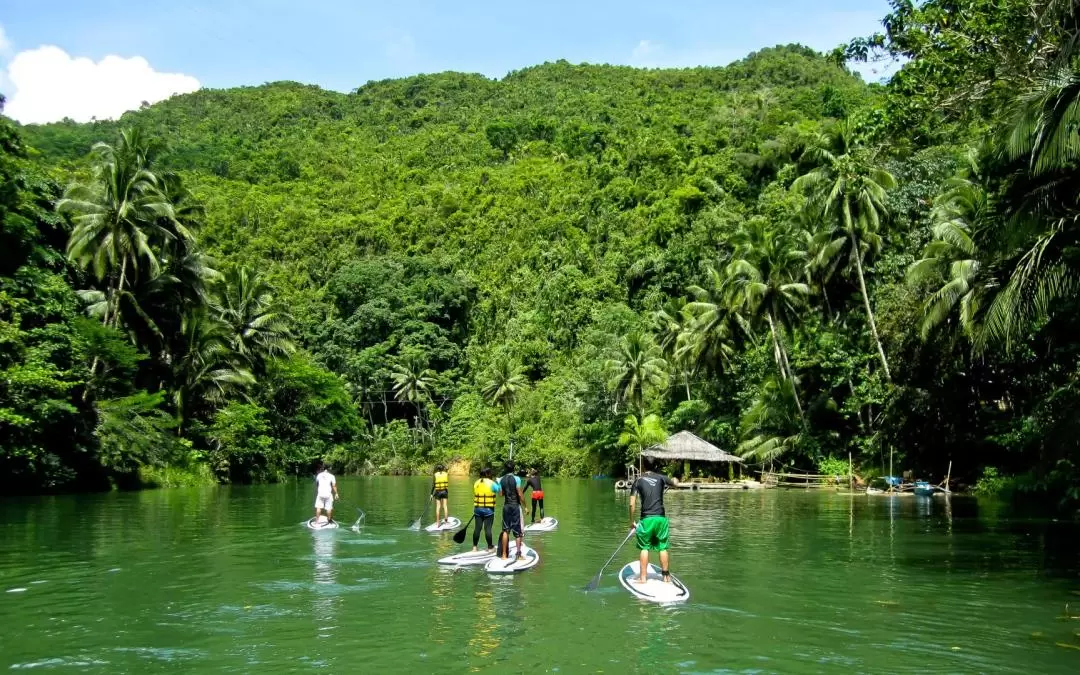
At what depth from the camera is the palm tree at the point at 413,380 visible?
279ft

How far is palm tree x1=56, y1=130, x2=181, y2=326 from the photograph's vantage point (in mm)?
39281

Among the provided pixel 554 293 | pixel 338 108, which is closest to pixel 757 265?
pixel 554 293

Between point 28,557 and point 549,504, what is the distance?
20064 millimetres

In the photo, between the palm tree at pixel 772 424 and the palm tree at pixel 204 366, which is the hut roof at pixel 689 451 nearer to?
the palm tree at pixel 772 424

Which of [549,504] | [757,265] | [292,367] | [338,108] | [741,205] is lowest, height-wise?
[549,504]

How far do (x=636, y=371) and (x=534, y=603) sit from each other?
46.9m

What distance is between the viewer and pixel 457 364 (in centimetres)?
9238

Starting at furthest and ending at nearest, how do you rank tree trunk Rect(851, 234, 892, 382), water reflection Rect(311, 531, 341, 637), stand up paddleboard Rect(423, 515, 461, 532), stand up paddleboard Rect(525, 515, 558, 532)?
tree trunk Rect(851, 234, 892, 382)
stand up paddleboard Rect(525, 515, 558, 532)
stand up paddleboard Rect(423, 515, 461, 532)
water reflection Rect(311, 531, 341, 637)

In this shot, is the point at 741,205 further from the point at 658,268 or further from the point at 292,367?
the point at 292,367

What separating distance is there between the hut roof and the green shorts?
3561cm

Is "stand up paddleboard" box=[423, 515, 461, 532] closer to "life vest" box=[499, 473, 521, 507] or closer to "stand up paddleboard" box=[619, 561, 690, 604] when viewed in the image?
"life vest" box=[499, 473, 521, 507]

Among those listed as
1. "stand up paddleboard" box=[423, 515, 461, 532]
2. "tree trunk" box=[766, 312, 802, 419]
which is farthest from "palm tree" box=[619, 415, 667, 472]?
"stand up paddleboard" box=[423, 515, 461, 532]

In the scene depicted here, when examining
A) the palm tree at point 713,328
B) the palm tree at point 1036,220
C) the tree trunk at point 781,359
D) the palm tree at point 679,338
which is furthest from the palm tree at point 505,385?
the palm tree at point 1036,220

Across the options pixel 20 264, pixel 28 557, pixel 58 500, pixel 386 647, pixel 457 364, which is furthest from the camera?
pixel 457 364
